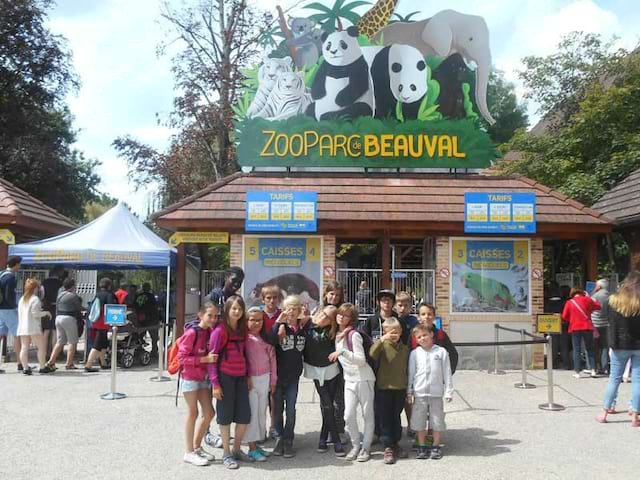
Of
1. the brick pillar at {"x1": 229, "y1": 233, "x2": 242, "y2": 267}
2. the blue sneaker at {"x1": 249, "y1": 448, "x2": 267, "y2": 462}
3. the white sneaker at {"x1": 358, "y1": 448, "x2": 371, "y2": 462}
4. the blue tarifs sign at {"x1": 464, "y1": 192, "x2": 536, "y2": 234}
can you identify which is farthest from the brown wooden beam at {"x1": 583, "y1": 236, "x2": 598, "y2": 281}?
the blue sneaker at {"x1": 249, "y1": 448, "x2": 267, "y2": 462}

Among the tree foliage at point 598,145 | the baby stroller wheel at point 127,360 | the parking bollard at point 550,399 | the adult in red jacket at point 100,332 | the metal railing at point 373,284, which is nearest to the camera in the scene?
the parking bollard at point 550,399

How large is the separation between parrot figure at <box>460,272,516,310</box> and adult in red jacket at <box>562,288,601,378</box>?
125cm

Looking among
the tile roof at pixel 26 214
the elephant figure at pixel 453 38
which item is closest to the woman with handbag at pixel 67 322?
the tile roof at pixel 26 214

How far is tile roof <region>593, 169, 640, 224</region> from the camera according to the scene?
1310 cm

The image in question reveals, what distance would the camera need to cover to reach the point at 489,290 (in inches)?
490

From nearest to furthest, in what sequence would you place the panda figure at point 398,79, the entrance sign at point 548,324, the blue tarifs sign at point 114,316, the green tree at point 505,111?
the entrance sign at point 548,324, the blue tarifs sign at point 114,316, the panda figure at point 398,79, the green tree at point 505,111

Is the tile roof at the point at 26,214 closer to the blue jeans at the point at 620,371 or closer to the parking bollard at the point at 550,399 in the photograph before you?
the parking bollard at the point at 550,399

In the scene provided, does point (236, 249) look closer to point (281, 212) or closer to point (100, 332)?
point (281, 212)

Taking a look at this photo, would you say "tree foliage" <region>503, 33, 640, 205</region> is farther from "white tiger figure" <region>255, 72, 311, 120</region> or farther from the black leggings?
the black leggings

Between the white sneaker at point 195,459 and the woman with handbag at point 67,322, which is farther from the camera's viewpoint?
the woman with handbag at point 67,322

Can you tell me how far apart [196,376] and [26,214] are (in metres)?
10.0

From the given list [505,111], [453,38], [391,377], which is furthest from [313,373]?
[505,111]

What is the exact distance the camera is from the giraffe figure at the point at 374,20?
14.8 m

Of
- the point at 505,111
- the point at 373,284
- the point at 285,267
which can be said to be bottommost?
the point at 373,284
